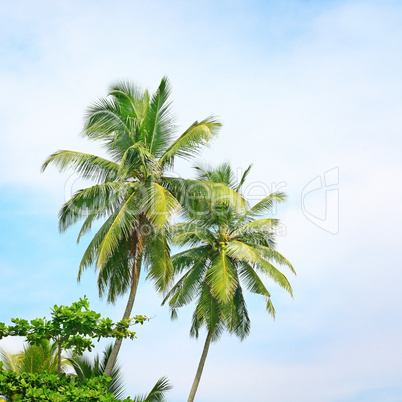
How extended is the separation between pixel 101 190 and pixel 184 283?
184 inches

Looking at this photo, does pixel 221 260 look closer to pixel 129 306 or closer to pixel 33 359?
pixel 129 306

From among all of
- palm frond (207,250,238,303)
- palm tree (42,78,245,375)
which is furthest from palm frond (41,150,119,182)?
palm frond (207,250,238,303)

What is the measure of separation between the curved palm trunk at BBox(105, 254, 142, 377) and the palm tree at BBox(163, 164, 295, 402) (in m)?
2.58

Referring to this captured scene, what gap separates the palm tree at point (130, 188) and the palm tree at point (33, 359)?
213cm

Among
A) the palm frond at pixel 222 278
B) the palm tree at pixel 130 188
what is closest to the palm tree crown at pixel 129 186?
the palm tree at pixel 130 188

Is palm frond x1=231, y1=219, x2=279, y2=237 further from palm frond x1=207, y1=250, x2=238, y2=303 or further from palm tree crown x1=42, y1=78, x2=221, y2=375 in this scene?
palm tree crown x1=42, y1=78, x2=221, y2=375

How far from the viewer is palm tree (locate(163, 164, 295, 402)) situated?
682 inches

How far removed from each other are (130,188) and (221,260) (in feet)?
12.6

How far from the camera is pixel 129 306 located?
14.9 m

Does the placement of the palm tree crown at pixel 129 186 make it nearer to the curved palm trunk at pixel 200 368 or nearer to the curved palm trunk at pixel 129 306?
the curved palm trunk at pixel 129 306

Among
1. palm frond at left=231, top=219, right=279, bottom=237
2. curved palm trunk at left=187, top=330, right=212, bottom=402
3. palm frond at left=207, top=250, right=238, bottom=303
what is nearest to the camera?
palm frond at left=207, top=250, right=238, bottom=303

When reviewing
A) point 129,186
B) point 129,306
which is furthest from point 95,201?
point 129,306

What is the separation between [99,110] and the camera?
16.4m

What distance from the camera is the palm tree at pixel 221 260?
17.3 m
